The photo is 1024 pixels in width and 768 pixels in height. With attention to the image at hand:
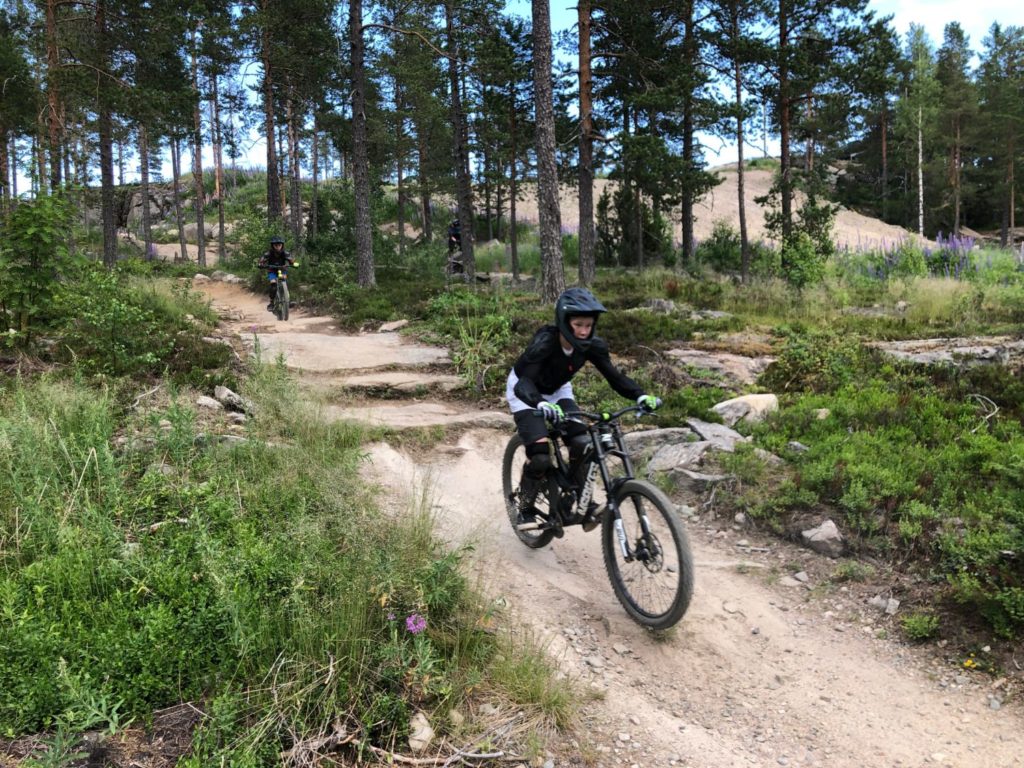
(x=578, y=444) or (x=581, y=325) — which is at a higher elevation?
(x=581, y=325)

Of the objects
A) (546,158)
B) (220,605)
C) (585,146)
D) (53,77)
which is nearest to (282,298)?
(53,77)

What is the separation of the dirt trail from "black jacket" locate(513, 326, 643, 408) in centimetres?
123

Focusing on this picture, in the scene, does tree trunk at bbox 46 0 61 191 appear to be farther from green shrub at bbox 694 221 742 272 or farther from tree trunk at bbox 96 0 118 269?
green shrub at bbox 694 221 742 272

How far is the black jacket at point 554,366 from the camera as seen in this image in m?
4.80

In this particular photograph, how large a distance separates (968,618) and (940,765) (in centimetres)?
129

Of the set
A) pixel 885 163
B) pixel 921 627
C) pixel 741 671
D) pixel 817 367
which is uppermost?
pixel 885 163

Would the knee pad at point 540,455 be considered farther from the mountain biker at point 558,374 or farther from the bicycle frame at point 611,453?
the bicycle frame at point 611,453

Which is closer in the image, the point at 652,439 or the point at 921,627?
the point at 921,627

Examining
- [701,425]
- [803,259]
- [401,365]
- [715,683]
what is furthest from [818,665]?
[803,259]

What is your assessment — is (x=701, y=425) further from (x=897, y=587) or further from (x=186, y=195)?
(x=186, y=195)

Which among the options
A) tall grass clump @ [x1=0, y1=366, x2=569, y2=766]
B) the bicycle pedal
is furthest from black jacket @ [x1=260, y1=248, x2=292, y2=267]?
the bicycle pedal

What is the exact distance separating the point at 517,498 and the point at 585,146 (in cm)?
1397

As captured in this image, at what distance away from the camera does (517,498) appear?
218 inches

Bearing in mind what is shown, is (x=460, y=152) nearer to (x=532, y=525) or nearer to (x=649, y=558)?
(x=532, y=525)
